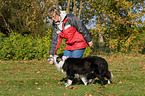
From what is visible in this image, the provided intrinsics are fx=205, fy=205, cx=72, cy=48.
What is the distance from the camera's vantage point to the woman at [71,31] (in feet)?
16.6

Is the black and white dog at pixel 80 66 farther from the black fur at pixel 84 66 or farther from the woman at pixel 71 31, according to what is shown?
the woman at pixel 71 31

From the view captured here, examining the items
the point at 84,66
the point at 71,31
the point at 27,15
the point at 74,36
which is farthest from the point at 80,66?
the point at 27,15

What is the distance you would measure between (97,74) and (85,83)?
0.48 meters

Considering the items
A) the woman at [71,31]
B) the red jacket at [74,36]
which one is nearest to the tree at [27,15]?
the woman at [71,31]

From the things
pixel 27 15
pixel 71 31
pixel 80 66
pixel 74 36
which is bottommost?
pixel 80 66

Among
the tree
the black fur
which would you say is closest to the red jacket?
the black fur

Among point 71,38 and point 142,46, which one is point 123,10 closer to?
point 142,46

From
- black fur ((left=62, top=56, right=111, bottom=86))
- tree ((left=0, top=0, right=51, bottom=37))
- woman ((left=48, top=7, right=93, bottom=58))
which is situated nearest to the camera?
woman ((left=48, top=7, right=93, bottom=58))

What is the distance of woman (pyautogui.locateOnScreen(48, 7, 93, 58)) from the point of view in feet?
16.6

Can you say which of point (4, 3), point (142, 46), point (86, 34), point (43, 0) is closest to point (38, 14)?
point (43, 0)

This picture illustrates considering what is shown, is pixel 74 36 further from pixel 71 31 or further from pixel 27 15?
pixel 27 15

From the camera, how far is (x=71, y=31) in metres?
5.14

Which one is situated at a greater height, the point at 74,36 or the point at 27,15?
the point at 27,15

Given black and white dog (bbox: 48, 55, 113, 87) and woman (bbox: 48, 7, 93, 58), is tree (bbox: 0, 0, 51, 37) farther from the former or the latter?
black and white dog (bbox: 48, 55, 113, 87)
